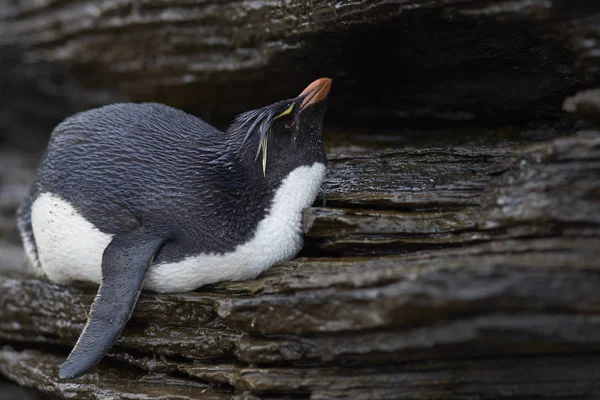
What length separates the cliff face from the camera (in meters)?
2.64

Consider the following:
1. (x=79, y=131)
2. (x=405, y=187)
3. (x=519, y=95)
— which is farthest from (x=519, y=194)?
(x=79, y=131)

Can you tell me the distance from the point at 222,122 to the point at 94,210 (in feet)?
8.56

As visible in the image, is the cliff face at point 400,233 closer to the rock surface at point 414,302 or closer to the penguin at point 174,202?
the rock surface at point 414,302

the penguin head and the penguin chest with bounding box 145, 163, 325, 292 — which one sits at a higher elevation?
the penguin head

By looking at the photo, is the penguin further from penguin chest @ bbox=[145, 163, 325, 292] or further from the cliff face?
the cliff face

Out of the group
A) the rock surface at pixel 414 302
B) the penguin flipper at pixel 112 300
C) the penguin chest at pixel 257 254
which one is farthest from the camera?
the penguin chest at pixel 257 254

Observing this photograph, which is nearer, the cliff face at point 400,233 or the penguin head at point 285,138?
the cliff face at point 400,233

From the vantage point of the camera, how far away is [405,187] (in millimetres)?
3504

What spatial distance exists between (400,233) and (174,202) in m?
1.21

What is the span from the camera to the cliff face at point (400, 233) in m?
2.64

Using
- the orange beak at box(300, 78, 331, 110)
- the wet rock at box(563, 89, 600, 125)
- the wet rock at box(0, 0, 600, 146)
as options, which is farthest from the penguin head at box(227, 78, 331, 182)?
the wet rock at box(563, 89, 600, 125)

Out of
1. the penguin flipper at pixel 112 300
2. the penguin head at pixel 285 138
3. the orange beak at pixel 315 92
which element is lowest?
the penguin flipper at pixel 112 300

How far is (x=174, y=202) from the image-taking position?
11.4 ft

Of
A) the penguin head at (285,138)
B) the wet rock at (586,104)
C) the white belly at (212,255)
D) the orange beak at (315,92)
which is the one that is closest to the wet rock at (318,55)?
the wet rock at (586,104)
